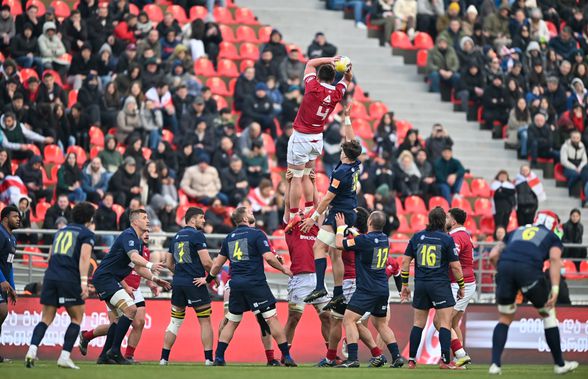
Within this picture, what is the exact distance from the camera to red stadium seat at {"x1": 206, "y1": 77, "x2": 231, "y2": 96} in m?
29.8

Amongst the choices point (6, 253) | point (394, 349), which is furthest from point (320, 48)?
point (6, 253)

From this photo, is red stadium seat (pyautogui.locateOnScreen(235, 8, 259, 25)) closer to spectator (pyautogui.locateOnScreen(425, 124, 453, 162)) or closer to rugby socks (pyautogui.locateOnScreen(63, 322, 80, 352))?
spectator (pyautogui.locateOnScreen(425, 124, 453, 162))

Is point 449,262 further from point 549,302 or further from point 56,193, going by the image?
point 56,193

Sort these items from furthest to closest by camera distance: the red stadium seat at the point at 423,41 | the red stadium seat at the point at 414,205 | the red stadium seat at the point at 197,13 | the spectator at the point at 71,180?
1. the red stadium seat at the point at 423,41
2. the red stadium seat at the point at 197,13
3. the red stadium seat at the point at 414,205
4. the spectator at the point at 71,180

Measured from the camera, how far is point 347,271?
1966 cm

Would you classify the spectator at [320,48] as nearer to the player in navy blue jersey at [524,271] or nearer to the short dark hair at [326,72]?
the short dark hair at [326,72]

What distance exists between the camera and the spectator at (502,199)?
28.5 m

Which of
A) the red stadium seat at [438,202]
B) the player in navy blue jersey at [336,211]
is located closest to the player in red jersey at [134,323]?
the player in navy blue jersey at [336,211]

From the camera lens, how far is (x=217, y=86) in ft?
98.1

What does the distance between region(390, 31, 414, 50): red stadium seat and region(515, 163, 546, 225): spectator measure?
5.82m

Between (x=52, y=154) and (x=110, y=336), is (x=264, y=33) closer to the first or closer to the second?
(x=52, y=154)

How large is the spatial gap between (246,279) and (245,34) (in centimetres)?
1370

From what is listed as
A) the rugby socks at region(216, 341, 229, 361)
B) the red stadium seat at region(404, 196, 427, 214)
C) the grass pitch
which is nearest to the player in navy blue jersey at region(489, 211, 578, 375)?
the grass pitch

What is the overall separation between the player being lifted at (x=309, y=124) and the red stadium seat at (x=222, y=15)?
1258 centimetres
